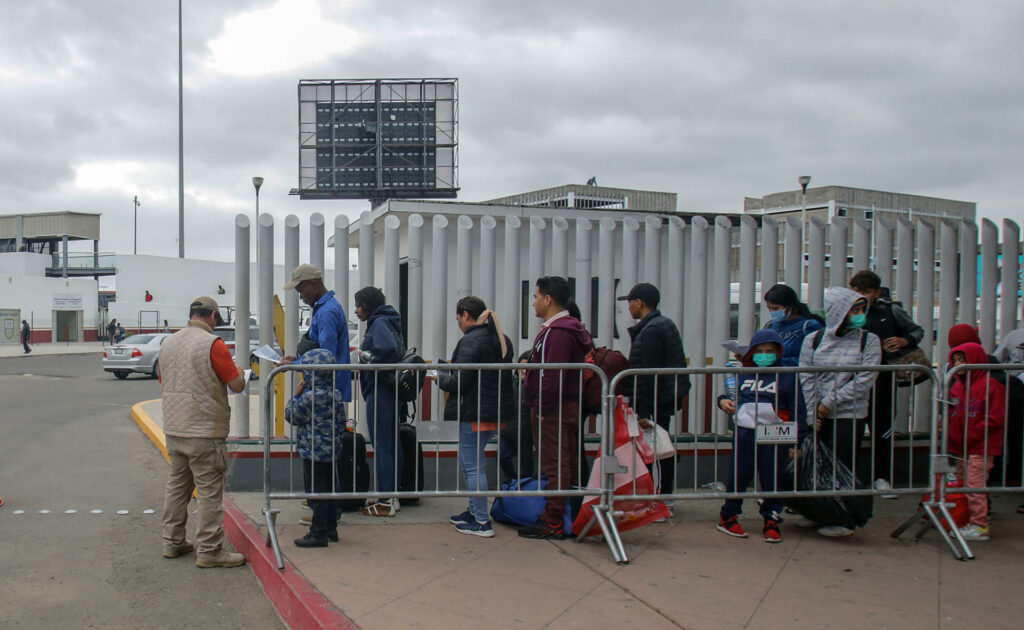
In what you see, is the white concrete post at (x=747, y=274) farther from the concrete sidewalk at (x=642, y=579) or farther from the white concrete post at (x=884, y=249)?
the concrete sidewalk at (x=642, y=579)

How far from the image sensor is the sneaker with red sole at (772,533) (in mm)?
5262

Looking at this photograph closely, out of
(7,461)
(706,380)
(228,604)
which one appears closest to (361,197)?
(7,461)

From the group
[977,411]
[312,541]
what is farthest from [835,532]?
[312,541]

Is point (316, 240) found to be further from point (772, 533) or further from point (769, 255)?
point (772, 533)

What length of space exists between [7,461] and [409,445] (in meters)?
5.46

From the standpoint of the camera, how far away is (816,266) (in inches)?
279

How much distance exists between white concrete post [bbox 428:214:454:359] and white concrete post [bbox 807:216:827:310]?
10.8 feet

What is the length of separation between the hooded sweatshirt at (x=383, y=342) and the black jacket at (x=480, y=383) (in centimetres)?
39

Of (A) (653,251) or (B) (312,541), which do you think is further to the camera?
(A) (653,251)

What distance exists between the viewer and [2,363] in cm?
2797

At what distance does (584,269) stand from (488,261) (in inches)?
34.3

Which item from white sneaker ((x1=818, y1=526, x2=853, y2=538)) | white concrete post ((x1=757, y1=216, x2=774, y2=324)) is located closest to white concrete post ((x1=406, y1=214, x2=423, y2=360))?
white concrete post ((x1=757, y1=216, x2=774, y2=324))

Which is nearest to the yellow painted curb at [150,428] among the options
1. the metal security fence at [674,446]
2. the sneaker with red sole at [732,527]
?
the metal security fence at [674,446]

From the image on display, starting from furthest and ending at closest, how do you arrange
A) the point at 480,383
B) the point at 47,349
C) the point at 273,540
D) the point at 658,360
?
the point at 47,349 → the point at 658,360 → the point at 480,383 → the point at 273,540
